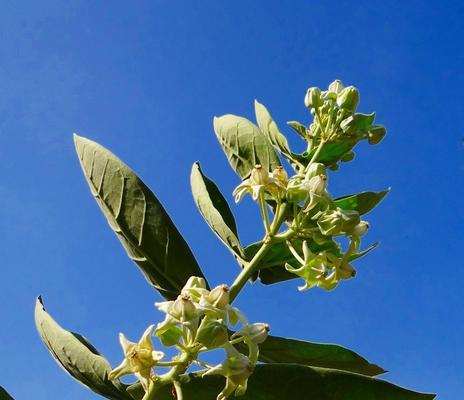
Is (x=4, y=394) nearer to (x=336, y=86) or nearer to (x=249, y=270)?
(x=249, y=270)

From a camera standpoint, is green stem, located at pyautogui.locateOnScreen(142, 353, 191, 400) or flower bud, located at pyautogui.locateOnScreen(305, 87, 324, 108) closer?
green stem, located at pyautogui.locateOnScreen(142, 353, 191, 400)

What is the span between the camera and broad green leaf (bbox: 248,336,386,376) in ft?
9.30

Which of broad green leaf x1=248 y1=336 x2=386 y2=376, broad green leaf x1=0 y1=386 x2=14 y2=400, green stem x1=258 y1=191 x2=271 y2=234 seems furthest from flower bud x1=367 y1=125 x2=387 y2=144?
broad green leaf x1=0 y1=386 x2=14 y2=400

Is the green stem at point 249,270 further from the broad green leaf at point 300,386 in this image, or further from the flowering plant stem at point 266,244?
the broad green leaf at point 300,386

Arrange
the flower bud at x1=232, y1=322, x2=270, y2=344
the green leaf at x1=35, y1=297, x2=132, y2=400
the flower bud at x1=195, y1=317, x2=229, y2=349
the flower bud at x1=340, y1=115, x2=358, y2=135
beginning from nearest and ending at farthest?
the flower bud at x1=195, y1=317, x2=229, y2=349
the flower bud at x1=232, y1=322, x2=270, y2=344
the green leaf at x1=35, y1=297, x2=132, y2=400
the flower bud at x1=340, y1=115, x2=358, y2=135

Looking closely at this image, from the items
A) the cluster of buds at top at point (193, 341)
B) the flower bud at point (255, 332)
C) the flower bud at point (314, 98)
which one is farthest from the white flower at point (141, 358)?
the flower bud at point (314, 98)

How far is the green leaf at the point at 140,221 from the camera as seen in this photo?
109 inches

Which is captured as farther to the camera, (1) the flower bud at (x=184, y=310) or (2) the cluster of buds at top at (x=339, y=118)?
(2) the cluster of buds at top at (x=339, y=118)

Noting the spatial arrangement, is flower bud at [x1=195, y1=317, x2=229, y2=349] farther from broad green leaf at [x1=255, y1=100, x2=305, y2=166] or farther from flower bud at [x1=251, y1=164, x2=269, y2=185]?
broad green leaf at [x1=255, y1=100, x2=305, y2=166]

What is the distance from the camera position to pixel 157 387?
85.1 inches

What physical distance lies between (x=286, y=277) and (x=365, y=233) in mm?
500

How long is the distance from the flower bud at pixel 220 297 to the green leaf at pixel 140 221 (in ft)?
1.84

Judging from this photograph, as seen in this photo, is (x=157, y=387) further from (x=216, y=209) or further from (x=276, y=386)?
(x=216, y=209)

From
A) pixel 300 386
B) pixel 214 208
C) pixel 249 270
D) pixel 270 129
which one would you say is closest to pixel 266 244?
pixel 249 270
